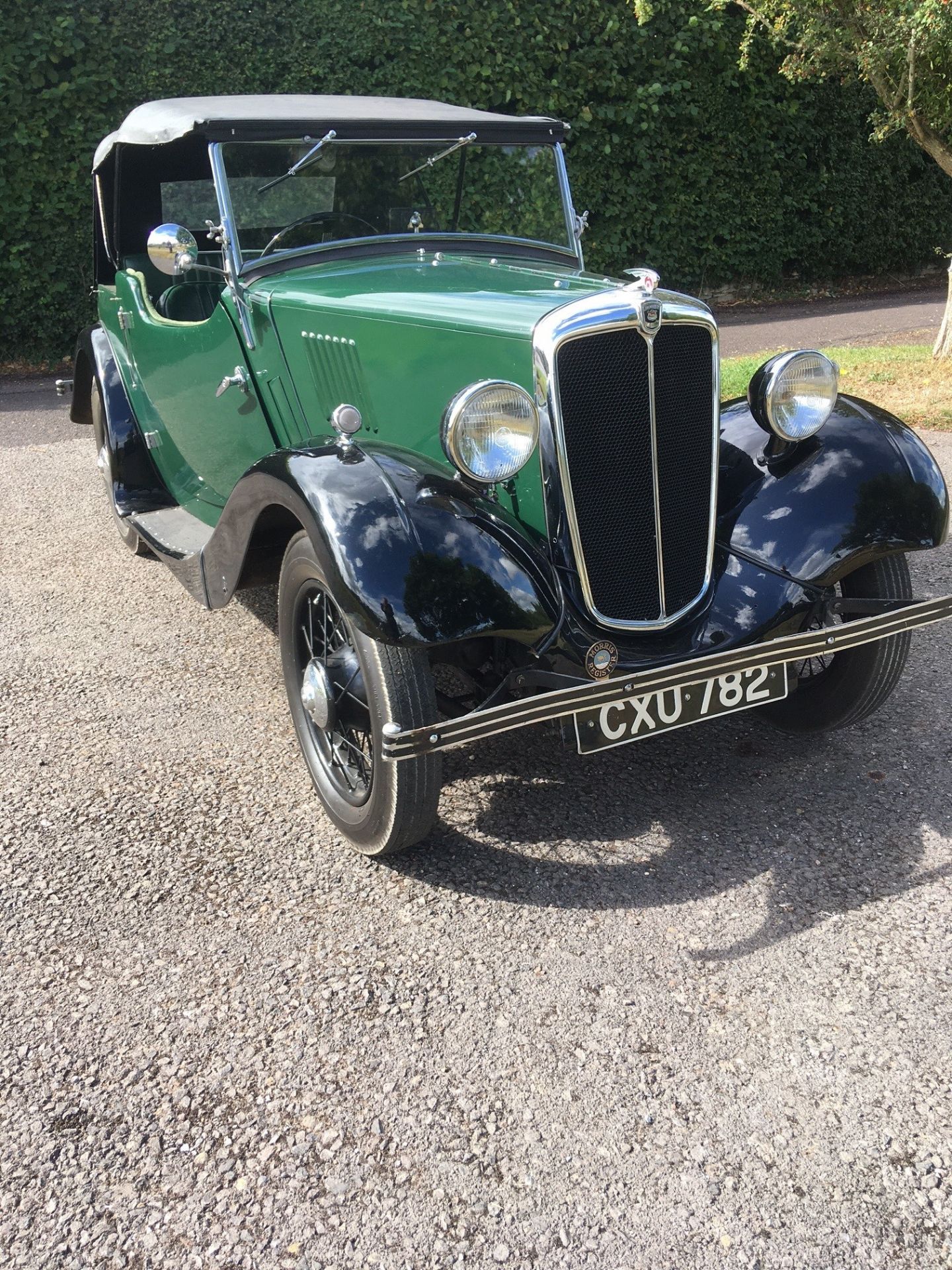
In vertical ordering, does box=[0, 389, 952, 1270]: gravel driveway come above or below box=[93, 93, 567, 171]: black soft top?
below

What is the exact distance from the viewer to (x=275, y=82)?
370 inches

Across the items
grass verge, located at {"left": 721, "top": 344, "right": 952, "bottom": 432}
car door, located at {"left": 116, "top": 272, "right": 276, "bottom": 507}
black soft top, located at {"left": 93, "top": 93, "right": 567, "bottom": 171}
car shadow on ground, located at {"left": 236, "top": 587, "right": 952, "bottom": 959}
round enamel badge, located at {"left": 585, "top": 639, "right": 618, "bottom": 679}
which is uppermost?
black soft top, located at {"left": 93, "top": 93, "right": 567, "bottom": 171}

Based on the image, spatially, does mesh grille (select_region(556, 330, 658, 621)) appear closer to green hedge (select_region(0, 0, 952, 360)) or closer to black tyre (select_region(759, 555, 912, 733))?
black tyre (select_region(759, 555, 912, 733))

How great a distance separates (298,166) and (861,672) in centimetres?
251

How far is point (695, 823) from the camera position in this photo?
2840 mm

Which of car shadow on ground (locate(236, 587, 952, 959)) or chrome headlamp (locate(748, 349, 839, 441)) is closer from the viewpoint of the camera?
car shadow on ground (locate(236, 587, 952, 959))

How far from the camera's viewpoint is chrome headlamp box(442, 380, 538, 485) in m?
2.40

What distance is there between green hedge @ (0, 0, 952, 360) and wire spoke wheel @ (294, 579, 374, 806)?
7607mm

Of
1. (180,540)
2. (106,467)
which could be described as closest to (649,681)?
(180,540)

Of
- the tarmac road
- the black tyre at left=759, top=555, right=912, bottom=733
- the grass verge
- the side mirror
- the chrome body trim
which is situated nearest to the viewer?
the black tyre at left=759, top=555, right=912, bottom=733

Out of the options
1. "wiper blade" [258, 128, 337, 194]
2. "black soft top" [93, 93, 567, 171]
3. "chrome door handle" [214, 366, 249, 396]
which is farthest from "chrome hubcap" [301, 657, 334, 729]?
"black soft top" [93, 93, 567, 171]

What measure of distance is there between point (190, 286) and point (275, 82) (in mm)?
5985

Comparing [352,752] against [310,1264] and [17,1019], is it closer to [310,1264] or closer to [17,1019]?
[17,1019]

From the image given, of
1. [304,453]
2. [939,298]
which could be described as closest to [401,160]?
[304,453]
